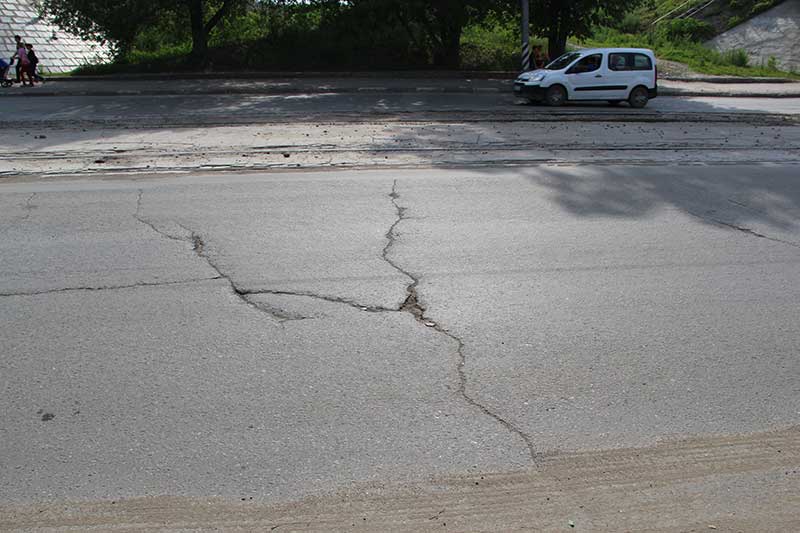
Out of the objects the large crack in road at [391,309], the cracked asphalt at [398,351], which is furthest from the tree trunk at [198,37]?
the large crack in road at [391,309]

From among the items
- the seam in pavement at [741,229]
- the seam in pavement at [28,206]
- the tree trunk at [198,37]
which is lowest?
the seam in pavement at [741,229]

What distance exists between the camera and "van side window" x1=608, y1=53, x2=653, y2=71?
20.9 m

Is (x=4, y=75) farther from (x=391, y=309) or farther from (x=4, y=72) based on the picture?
(x=391, y=309)

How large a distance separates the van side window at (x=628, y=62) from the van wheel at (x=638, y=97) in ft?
2.03

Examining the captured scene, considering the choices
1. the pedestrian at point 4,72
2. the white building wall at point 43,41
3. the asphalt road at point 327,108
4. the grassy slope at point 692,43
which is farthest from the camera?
the grassy slope at point 692,43

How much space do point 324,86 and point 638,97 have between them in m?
10.5

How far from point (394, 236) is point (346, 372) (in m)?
2.93

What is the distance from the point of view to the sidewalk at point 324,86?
23.7 m

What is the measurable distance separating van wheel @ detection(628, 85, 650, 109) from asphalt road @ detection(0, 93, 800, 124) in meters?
0.44

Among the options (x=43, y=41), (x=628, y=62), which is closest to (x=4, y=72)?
(x=43, y=41)

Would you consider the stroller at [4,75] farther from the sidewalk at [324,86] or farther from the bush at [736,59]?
the bush at [736,59]

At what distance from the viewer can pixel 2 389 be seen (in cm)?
440

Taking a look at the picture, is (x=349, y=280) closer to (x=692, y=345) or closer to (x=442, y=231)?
(x=442, y=231)

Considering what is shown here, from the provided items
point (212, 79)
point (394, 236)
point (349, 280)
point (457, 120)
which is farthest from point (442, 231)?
point (212, 79)
